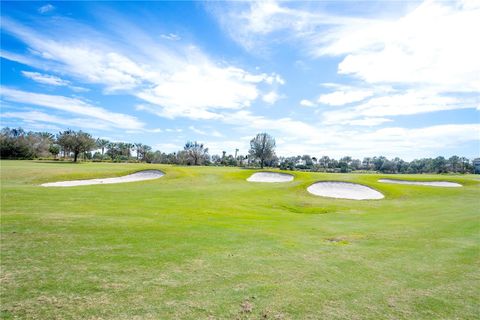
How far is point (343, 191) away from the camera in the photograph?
32906 mm

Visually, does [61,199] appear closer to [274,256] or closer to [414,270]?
[274,256]

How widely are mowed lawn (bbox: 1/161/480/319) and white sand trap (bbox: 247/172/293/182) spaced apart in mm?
26858

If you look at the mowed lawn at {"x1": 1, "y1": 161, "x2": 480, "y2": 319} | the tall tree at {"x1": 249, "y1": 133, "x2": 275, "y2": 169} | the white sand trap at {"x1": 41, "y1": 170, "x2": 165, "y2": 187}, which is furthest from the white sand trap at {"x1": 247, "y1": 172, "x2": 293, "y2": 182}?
the tall tree at {"x1": 249, "y1": 133, "x2": 275, "y2": 169}

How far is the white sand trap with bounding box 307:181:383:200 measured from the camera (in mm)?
30688

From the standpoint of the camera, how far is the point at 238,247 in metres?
9.42

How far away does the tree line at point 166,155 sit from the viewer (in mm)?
78125

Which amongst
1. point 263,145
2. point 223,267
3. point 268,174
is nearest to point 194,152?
point 263,145

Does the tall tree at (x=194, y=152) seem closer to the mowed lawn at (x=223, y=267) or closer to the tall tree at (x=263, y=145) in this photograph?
the tall tree at (x=263, y=145)

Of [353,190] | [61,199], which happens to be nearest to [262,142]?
[353,190]

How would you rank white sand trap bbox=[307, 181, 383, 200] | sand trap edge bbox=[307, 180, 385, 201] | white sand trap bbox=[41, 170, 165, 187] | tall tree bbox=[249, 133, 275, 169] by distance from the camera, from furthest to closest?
tall tree bbox=[249, 133, 275, 169], white sand trap bbox=[41, 170, 165, 187], white sand trap bbox=[307, 181, 383, 200], sand trap edge bbox=[307, 180, 385, 201]

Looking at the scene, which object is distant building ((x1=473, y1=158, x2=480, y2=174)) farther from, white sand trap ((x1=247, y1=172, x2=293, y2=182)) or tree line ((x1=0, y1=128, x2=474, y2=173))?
white sand trap ((x1=247, y1=172, x2=293, y2=182))

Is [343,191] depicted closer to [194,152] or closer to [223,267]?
[223,267]

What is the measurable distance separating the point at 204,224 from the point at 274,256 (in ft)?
17.6

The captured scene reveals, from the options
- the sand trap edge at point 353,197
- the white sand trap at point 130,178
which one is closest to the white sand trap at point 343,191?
the sand trap edge at point 353,197
